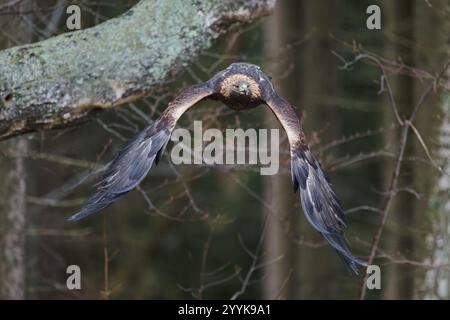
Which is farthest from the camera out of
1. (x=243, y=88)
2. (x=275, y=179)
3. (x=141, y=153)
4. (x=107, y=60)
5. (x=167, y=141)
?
(x=275, y=179)

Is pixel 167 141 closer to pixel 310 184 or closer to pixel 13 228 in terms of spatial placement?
pixel 310 184

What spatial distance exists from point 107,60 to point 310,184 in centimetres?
171

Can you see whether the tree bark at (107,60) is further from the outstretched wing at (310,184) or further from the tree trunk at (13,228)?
the tree trunk at (13,228)

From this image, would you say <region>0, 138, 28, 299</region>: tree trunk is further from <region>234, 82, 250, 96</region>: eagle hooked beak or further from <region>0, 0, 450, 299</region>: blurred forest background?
<region>234, 82, 250, 96</region>: eagle hooked beak

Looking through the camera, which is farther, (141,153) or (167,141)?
(141,153)

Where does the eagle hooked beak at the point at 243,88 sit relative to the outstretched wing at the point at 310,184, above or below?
above

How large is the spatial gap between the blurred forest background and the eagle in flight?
2.85 feet

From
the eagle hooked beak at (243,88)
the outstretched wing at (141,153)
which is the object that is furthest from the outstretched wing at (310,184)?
the outstretched wing at (141,153)

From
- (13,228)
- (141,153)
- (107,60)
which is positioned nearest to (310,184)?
(141,153)

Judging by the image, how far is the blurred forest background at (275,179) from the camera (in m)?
9.35

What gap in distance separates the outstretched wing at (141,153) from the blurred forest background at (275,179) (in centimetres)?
79

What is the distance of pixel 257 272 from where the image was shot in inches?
651

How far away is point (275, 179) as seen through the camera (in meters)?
10.4

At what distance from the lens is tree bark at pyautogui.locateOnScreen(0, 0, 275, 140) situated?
24.8ft
